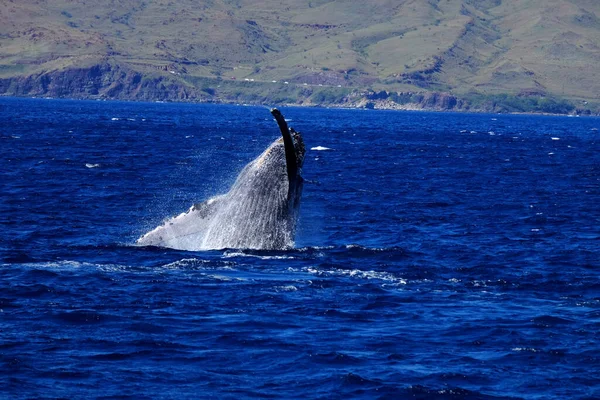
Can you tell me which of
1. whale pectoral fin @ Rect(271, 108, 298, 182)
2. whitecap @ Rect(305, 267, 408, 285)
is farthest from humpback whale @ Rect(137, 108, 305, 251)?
whitecap @ Rect(305, 267, 408, 285)

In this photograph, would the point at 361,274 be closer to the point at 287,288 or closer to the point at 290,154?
the point at 287,288

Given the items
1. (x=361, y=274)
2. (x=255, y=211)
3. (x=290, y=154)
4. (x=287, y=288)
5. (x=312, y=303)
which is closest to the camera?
(x=312, y=303)

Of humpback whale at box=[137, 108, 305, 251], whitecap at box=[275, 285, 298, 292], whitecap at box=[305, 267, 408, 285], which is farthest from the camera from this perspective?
whitecap at box=[305, 267, 408, 285]

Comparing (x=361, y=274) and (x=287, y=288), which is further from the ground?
(x=287, y=288)

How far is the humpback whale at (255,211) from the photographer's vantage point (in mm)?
24609

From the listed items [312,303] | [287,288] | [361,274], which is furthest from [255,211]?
[312,303]

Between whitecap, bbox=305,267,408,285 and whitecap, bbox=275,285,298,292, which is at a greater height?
whitecap, bbox=275,285,298,292

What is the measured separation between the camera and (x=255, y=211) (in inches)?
997

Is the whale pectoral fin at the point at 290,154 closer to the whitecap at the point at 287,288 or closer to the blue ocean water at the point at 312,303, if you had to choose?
the blue ocean water at the point at 312,303

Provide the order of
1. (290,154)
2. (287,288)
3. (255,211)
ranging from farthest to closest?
(255,211) < (290,154) < (287,288)

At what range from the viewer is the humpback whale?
2461 centimetres

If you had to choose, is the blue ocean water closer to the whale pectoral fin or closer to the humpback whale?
the humpback whale

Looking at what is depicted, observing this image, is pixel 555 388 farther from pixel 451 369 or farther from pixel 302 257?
pixel 302 257

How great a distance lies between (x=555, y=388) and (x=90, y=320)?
9180 mm
